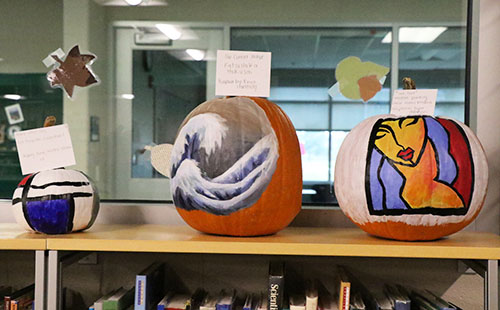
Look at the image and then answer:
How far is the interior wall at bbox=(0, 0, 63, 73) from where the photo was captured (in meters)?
1.59

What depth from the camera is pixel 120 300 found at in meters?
1.27

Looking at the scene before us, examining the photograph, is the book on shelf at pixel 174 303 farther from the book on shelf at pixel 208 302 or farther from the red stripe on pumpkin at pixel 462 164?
the red stripe on pumpkin at pixel 462 164

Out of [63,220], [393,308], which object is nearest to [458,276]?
[393,308]

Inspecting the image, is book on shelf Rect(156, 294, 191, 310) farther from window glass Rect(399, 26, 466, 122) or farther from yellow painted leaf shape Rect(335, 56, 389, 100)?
window glass Rect(399, 26, 466, 122)

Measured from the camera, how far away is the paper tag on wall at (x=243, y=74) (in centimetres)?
122

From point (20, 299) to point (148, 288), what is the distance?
1.17ft

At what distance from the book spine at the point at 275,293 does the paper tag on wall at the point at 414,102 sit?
1.60ft

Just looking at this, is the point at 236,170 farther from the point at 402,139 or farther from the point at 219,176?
the point at 402,139

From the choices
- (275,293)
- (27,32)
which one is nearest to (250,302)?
(275,293)

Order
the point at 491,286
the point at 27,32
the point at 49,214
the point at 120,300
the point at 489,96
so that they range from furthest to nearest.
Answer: the point at 27,32
the point at 489,96
the point at 120,300
the point at 49,214
the point at 491,286

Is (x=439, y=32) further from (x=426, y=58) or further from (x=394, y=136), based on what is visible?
(x=394, y=136)

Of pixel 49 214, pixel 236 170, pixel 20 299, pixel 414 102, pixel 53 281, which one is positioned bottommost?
pixel 20 299

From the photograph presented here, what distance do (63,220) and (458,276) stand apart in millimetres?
1049

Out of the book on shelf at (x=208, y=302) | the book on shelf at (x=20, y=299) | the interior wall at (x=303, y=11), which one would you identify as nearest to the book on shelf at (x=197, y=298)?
the book on shelf at (x=208, y=302)
